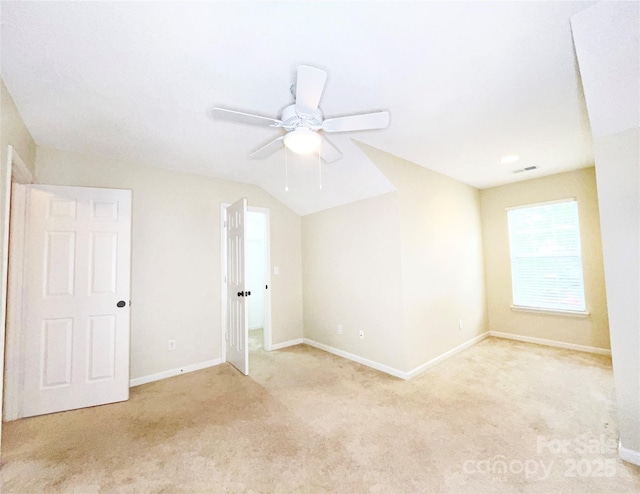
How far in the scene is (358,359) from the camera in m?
3.51

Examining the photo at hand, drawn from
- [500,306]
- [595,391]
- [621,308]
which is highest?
[621,308]

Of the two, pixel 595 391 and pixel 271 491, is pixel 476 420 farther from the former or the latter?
pixel 271 491

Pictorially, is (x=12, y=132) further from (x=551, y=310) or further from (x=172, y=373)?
(x=551, y=310)

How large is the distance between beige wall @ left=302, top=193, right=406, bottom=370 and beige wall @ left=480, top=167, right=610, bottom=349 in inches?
95.1

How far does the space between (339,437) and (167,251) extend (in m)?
2.72

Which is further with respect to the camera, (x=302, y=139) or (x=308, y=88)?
(x=302, y=139)

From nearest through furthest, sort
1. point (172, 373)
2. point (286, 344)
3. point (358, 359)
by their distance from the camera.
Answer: point (172, 373) < point (358, 359) < point (286, 344)

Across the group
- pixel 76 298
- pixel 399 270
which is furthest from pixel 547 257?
pixel 76 298

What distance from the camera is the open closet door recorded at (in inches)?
125

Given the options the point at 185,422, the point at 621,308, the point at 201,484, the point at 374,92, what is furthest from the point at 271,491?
the point at 374,92

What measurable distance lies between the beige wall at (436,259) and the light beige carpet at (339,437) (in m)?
0.56

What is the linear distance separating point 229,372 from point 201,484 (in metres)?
1.70

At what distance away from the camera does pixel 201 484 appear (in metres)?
1.62

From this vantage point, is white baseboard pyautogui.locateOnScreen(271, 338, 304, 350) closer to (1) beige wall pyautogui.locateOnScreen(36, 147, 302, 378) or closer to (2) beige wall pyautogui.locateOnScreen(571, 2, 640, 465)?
(1) beige wall pyautogui.locateOnScreen(36, 147, 302, 378)
